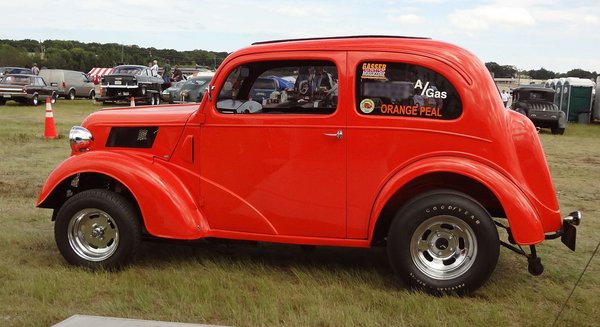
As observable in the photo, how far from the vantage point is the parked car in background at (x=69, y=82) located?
28422 millimetres

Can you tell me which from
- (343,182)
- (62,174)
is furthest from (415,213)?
(62,174)

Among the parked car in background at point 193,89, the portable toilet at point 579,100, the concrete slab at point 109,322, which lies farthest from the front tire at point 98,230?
the portable toilet at point 579,100

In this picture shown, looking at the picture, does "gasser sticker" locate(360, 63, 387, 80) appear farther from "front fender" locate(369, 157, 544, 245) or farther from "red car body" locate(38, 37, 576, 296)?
"front fender" locate(369, 157, 544, 245)

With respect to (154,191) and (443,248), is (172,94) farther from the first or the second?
(443,248)

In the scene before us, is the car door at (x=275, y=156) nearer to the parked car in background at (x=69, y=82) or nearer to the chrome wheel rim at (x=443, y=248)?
the chrome wheel rim at (x=443, y=248)

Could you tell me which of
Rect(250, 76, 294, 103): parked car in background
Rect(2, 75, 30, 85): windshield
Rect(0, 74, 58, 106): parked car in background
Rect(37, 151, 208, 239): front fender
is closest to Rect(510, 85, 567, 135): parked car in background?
Rect(250, 76, 294, 103): parked car in background

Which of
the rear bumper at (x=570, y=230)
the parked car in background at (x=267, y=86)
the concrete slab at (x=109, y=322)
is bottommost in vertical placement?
the concrete slab at (x=109, y=322)

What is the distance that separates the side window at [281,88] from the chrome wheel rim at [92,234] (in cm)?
134

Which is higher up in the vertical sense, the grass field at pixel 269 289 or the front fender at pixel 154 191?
the front fender at pixel 154 191

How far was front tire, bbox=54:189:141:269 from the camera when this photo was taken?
4.44 metres

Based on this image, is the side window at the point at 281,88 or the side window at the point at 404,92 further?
the side window at the point at 281,88

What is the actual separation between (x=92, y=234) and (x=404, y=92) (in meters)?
2.77

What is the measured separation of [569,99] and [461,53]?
24.2 m

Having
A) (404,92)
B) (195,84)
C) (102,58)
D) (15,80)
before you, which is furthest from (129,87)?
(102,58)
